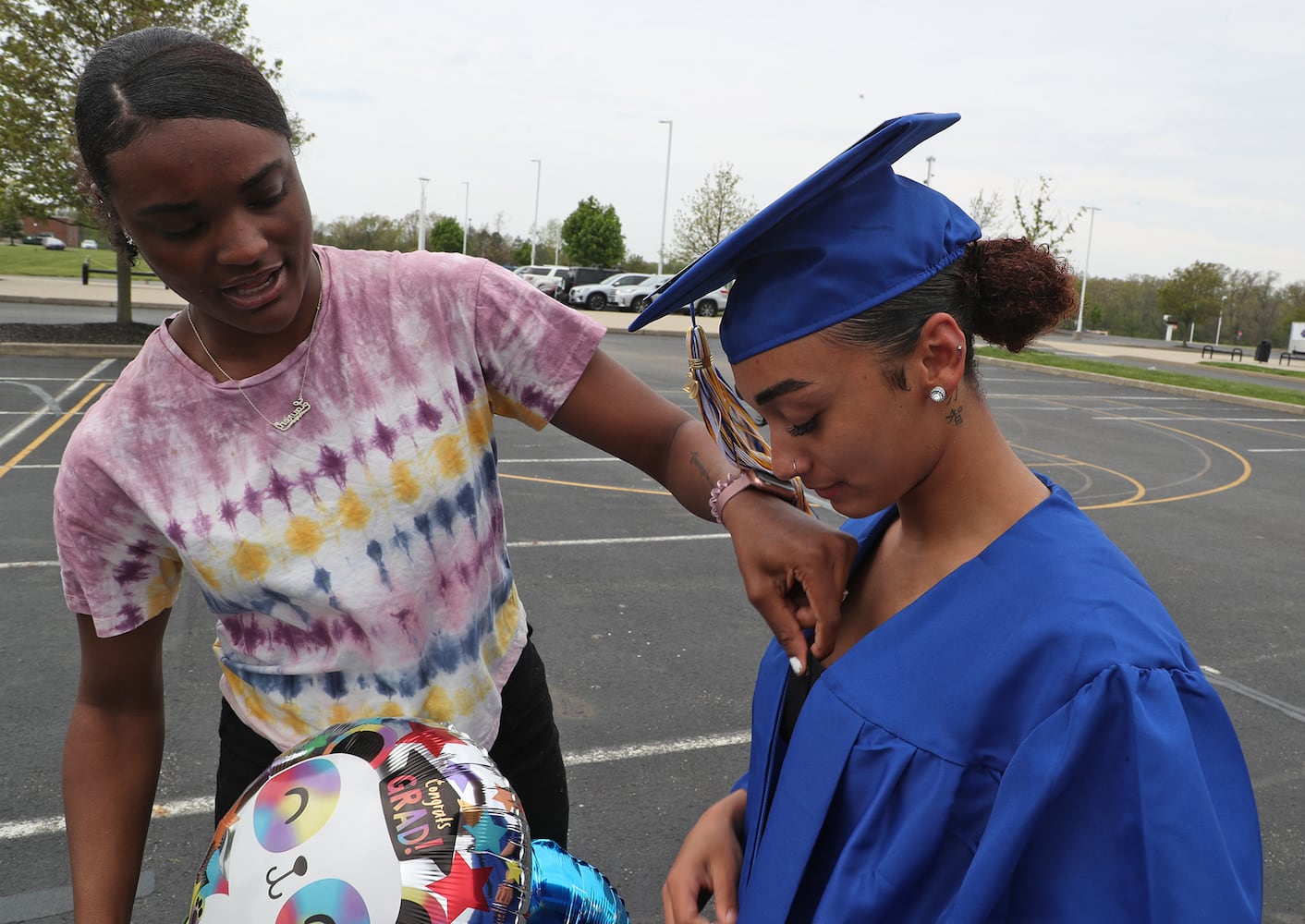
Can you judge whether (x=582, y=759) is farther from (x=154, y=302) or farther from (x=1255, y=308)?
(x=1255, y=308)

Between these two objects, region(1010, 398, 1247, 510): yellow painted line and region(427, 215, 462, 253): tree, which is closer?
region(1010, 398, 1247, 510): yellow painted line

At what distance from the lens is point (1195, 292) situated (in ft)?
160

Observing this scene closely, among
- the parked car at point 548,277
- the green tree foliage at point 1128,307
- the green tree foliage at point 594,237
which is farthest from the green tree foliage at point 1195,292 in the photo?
the parked car at point 548,277

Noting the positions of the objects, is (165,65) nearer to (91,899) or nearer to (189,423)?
(189,423)

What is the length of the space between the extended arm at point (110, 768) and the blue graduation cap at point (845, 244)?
48.0 inches

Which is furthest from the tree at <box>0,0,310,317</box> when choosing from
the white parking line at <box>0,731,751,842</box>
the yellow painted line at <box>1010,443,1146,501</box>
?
the white parking line at <box>0,731,751,842</box>

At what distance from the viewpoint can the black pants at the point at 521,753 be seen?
183 centimetres

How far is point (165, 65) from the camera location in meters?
1.41

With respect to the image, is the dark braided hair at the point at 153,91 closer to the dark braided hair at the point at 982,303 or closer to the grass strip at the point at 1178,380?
the dark braided hair at the point at 982,303

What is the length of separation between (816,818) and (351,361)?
41.2 inches

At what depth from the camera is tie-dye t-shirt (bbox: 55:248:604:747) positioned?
5.19ft

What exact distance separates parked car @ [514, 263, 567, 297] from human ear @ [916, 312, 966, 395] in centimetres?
3503

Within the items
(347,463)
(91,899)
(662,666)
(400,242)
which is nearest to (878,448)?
(347,463)

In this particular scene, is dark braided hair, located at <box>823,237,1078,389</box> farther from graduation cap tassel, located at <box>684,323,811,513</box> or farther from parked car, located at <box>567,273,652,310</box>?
parked car, located at <box>567,273,652,310</box>
